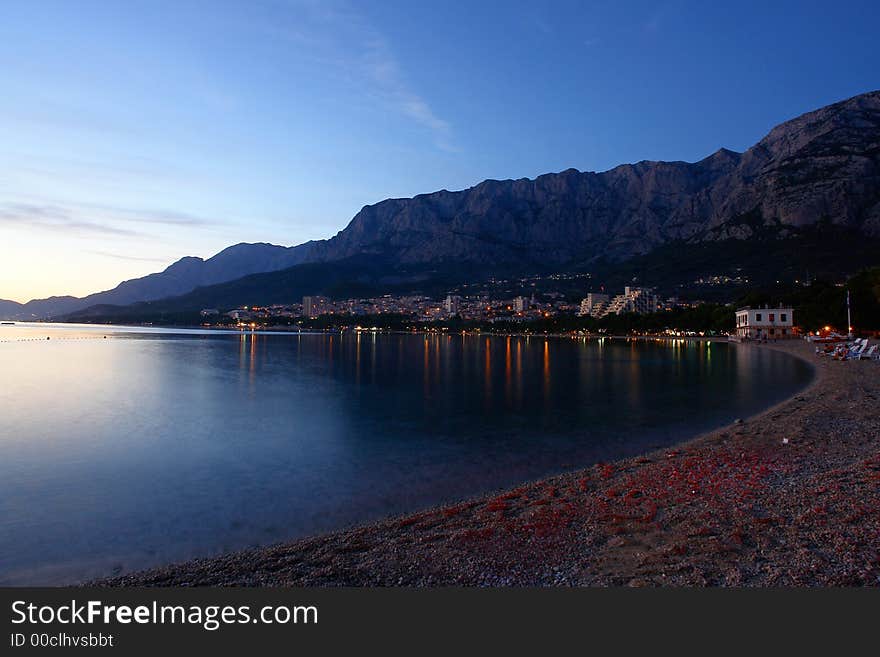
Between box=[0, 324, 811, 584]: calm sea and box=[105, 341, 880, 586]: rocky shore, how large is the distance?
2093 millimetres

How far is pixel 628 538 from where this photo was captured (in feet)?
26.6

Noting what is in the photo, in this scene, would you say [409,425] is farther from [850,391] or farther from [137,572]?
[850,391]

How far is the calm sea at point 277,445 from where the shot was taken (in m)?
11.1

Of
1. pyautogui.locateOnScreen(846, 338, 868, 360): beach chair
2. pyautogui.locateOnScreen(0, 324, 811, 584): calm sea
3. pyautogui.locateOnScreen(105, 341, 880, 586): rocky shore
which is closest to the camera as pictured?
pyautogui.locateOnScreen(105, 341, 880, 586): rocky shore

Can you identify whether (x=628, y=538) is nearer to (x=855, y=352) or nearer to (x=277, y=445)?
(x=277, y=445)

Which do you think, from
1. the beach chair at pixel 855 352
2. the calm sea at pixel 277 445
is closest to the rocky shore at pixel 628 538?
the calm sea at pixel 277 445

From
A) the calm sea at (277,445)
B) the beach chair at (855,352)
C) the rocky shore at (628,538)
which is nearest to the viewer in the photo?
the rocky shore at (628,538)

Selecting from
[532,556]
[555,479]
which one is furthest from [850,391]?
[532,556]

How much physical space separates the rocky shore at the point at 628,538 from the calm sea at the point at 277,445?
2.09 m

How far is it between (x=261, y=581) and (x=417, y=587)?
2.12m

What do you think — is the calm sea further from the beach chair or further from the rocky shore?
the beach chair

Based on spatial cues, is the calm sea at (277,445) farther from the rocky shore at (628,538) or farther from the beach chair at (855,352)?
the beach chair at (855,352)

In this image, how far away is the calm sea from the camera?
437 inches

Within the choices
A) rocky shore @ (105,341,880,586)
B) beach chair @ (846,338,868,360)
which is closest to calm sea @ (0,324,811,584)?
rocky shore @ (105,341,880,586)
